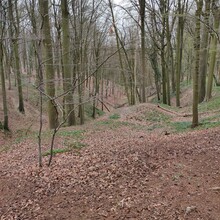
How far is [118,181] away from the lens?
468 centimetres

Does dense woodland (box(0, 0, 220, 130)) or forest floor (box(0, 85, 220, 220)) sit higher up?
dense woodland (box(0, 0, 220, 130))

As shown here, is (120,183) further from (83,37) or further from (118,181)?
(83,37)

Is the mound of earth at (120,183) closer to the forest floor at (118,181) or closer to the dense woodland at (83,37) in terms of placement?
the forest floor at (118,181)

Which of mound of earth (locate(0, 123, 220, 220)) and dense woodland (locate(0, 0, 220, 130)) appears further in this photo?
dense woodland (locate(0, 0, 220, 130))

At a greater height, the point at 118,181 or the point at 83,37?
the point at 83,37

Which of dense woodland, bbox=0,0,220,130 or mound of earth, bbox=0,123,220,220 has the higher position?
dense woodland, bbox=0,0,220,130

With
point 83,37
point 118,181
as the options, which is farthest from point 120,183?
point 83,37

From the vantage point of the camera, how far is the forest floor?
3.81 metres

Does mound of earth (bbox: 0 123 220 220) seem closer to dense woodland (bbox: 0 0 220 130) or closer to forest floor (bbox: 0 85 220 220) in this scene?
forest floor (bbox: 0 85 220 220)

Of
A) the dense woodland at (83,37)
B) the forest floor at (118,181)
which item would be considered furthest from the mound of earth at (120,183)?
the dense woodland at (83,37)

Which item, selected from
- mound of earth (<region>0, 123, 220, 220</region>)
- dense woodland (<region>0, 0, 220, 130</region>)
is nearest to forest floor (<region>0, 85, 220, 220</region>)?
mound of earth (<region>0, 123, 220, 220</region>)

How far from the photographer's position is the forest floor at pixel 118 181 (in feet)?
12.5

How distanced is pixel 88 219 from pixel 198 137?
4.42 meters

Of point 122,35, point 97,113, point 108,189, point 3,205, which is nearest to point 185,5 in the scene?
point 122,35
